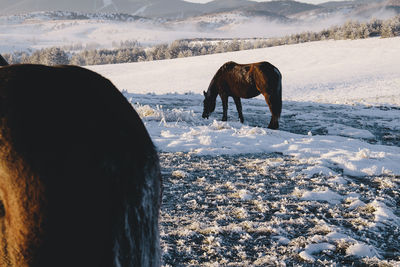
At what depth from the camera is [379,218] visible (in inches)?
122

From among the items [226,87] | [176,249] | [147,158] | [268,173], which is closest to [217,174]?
[268,173]

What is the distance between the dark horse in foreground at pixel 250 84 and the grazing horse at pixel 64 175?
699 cm

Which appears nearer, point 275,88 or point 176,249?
point 176,249

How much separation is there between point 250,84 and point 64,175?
768 centimetres

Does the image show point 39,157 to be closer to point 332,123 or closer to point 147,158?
point 147,158

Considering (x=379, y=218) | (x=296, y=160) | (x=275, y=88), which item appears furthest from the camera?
(x=275, y=88)

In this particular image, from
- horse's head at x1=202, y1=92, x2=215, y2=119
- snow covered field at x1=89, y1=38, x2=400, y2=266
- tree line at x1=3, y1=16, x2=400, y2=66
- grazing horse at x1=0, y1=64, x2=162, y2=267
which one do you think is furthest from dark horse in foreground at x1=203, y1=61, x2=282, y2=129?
tree line at x1=3, y1=16, x2=400, y2=66

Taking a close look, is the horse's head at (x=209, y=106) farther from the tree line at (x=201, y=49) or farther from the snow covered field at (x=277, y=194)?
the tree line at (x=201, y=49)

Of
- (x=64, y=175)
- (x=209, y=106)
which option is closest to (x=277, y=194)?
(x=64, y=175)

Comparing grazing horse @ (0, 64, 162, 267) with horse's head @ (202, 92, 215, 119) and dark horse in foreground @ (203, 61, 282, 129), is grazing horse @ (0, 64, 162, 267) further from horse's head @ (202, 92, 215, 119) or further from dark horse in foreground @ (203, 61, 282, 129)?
horse's head @ (202, 92, 215, 119)

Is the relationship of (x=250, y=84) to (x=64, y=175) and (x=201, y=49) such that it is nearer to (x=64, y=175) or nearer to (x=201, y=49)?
(x=64, y=175)

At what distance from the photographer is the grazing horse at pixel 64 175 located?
0.99 meters

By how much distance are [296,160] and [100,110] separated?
14.7 feet

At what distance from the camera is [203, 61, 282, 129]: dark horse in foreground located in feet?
25.5
